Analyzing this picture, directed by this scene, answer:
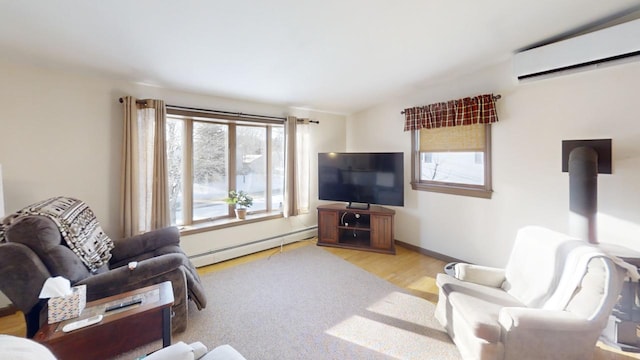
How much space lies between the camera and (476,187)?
3.13 m

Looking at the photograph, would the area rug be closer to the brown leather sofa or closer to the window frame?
the brown leather sofa

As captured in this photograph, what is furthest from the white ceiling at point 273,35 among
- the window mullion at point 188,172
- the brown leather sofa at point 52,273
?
the brown leather sofa at point 52,273

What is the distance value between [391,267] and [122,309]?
9.00ft

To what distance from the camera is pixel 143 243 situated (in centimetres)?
252

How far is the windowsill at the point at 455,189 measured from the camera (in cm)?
303

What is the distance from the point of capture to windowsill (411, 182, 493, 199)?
119 inches

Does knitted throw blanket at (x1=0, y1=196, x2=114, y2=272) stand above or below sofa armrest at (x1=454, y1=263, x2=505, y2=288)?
above

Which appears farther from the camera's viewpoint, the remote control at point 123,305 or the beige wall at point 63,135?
the beige wall at point 63,135

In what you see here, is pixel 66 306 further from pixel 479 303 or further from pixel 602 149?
pixel 602 149

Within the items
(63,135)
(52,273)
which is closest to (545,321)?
(52,273)

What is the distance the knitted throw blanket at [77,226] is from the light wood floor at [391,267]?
2.78ft

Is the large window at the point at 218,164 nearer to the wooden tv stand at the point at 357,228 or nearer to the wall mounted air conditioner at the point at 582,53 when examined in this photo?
the wooden tv stand at the point at 357,228

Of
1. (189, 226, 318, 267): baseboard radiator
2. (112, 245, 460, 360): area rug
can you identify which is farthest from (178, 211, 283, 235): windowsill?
(112, 245, 460, 360): area rug

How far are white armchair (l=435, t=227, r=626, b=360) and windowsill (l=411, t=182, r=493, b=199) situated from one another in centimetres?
118
